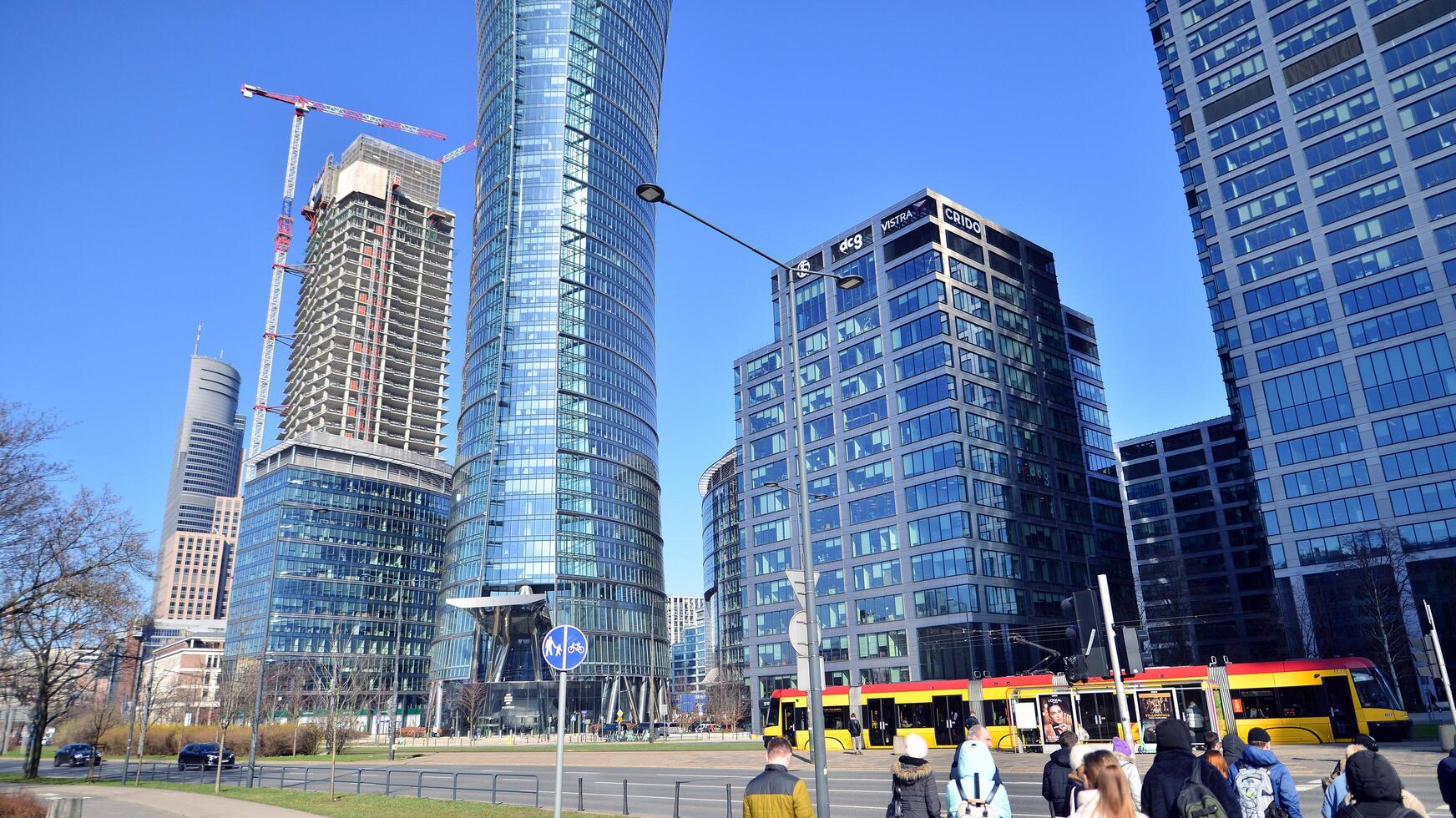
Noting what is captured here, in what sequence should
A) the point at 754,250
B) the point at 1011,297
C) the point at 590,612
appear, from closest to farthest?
the point at 754,250 < the point at 1011,297 < the point at 590,612

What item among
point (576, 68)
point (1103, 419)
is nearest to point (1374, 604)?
point (1103, 419)

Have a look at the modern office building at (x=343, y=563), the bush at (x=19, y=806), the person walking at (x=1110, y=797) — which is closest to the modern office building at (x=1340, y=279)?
the person walking at (x=1110, y=797)

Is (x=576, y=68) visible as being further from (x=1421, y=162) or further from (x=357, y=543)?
(x=1421, y=162)

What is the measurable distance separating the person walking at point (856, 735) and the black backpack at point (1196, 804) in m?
41.5

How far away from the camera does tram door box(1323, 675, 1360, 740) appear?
34250 millimetres

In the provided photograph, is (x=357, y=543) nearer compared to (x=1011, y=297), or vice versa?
(x=1011, y=297)

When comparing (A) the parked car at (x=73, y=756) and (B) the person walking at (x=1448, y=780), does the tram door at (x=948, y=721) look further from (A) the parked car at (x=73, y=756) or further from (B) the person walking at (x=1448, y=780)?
(A) the parked car at (x=73, y=756)

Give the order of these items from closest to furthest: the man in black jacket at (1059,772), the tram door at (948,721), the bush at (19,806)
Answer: the man in black jacket at (1059,772)
the bush at (19,806)
the tram door at (948,721)

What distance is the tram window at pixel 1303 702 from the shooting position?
34688 mm

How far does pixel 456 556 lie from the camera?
13100 centimetres

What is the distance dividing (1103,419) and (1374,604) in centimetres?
3910

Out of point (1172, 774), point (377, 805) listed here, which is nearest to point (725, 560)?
point (377, 805)

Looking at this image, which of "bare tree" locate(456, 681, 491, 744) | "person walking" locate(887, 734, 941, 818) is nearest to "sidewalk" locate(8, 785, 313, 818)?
"person walking" locate(887, 734, 941, 818)

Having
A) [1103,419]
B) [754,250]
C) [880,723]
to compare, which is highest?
[1103,419]
